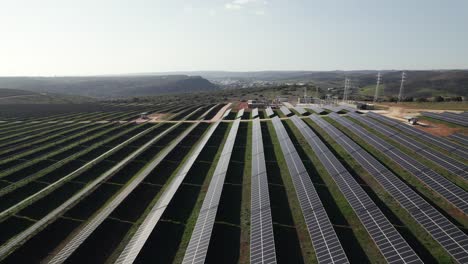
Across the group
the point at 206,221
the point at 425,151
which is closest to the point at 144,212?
the point at 206,221

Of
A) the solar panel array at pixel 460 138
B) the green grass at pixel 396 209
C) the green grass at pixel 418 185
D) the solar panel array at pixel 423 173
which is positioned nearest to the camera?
the green grass at pixel 396 209

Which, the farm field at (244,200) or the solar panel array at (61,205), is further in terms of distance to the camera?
the solar panel array at (61,205)

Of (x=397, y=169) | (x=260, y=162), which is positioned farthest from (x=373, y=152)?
(x=260, y=162)

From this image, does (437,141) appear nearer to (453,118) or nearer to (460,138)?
(460,138)

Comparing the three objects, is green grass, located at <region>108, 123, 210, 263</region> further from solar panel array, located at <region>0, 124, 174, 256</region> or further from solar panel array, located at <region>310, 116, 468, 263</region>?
solar panel array, located at <region>310, 116, 468, 263</region>

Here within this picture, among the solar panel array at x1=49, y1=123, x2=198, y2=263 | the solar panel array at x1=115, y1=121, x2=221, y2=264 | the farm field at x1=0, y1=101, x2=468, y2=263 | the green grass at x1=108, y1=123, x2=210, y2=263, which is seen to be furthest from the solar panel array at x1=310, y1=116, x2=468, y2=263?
the solar panel array at x1=49, y1=123, x2=198, y2=263

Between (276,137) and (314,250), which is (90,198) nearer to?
(314,250)

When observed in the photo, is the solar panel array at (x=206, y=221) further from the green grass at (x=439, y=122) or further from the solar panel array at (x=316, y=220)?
the green grass at (x=439, y=122)

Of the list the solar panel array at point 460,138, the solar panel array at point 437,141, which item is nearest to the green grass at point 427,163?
the solar panel array at point 437,141
